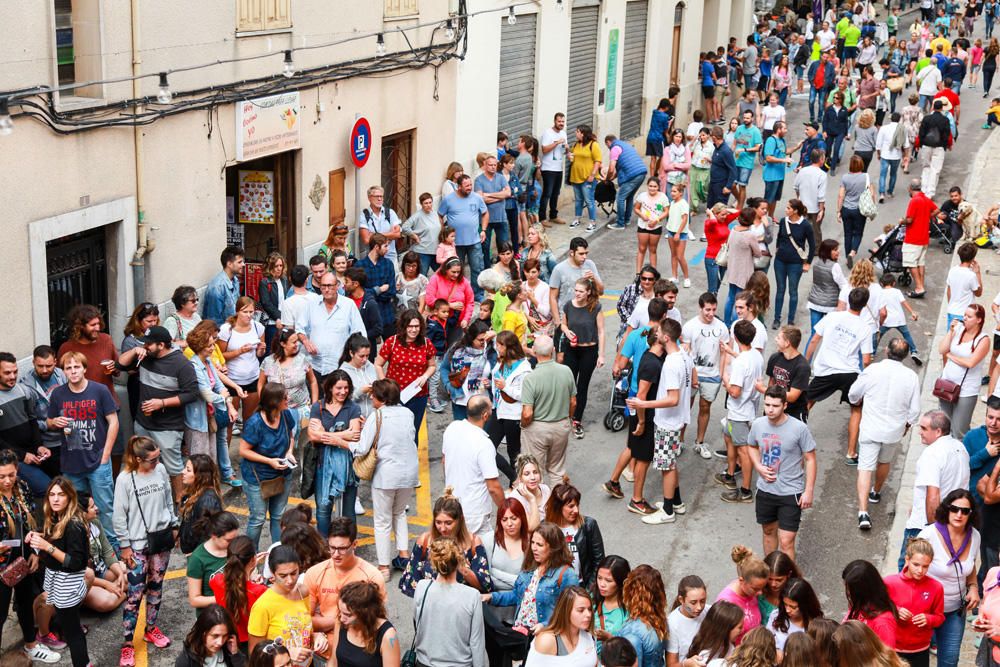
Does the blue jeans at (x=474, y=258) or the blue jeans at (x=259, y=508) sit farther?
the blue jeans at (x=474, y=258)

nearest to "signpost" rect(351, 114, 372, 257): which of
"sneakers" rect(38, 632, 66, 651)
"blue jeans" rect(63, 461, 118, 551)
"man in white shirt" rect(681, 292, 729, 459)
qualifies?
"man in white shirt" rect(681, 292, 729, 459)

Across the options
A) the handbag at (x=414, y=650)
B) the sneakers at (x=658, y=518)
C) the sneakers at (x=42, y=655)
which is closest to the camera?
the handbag at (x=414, y=650)

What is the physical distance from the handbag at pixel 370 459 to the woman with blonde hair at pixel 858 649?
3850mm

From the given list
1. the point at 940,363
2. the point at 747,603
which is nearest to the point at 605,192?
the point at 940,363

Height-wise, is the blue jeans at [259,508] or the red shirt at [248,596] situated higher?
the red shirt at [248,596]

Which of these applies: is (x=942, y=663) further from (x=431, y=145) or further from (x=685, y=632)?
(x=431, y=145)

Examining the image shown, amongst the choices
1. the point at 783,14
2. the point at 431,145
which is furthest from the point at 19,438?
the point at 783,14

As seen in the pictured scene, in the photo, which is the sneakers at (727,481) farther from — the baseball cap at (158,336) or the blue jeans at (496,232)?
the blue jeans at (496,232)

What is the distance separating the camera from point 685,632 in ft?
24.5

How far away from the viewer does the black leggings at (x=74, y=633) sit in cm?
817

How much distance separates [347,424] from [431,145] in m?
9.12

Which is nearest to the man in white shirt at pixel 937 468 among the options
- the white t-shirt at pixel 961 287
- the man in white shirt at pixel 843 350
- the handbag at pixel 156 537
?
the man in white shirt at pixel 843 350

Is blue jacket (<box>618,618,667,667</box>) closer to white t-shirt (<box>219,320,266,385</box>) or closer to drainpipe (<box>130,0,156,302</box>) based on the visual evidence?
white t-shirt (<box>219,320,266,385</box>)

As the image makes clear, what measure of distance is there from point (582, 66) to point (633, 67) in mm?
2929
